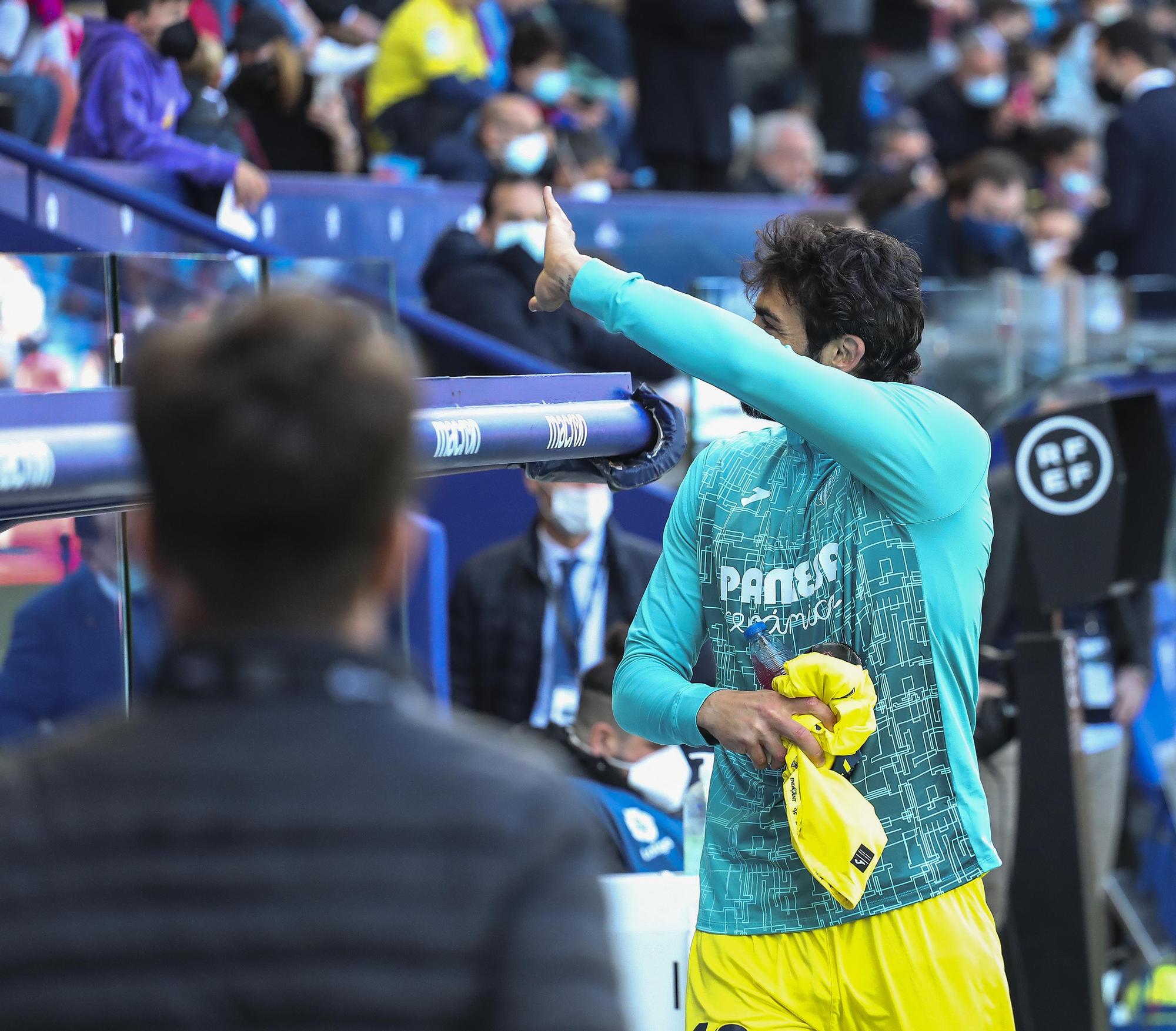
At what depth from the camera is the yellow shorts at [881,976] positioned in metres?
2.58

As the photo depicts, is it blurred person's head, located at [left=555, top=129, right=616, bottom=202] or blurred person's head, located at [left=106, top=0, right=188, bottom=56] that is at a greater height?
blurred person's head, located at [left=106, top=0, right=188, bottom=56]

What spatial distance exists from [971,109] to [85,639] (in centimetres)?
1048

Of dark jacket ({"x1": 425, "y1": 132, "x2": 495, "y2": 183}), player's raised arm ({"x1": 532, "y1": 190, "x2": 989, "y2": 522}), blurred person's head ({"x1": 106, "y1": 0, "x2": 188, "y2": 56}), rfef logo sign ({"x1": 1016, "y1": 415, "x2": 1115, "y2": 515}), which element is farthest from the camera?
dark jacket ({"x1": 425, "y1": 132, "x2": 495, "y2": 183})

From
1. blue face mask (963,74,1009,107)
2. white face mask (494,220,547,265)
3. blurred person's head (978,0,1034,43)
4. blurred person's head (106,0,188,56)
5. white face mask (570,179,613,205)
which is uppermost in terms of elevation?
blurred person's head (978,0,1034,43)

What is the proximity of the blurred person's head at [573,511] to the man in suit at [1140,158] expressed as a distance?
533 cm

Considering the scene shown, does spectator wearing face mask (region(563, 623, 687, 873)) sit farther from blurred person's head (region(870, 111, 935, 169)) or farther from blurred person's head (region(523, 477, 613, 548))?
blurred person's head (region(870, 111, 935, 169))

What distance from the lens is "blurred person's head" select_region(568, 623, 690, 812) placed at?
4672mm

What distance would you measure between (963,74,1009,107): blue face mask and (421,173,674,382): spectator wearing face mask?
6.34 metres

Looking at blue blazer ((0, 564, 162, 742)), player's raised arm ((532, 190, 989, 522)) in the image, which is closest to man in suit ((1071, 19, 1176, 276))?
player's raised arm ((532, 190, 989, 522))

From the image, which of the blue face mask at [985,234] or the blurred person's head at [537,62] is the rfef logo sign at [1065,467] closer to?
the blue face mask at [985,234]

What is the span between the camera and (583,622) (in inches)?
220

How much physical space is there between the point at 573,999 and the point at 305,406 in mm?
450

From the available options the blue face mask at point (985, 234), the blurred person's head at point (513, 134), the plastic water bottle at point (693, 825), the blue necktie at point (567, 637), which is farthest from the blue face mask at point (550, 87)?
the plastic water bottle at point (693, 825)

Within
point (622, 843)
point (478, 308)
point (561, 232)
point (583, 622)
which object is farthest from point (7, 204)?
point (561, 232)
